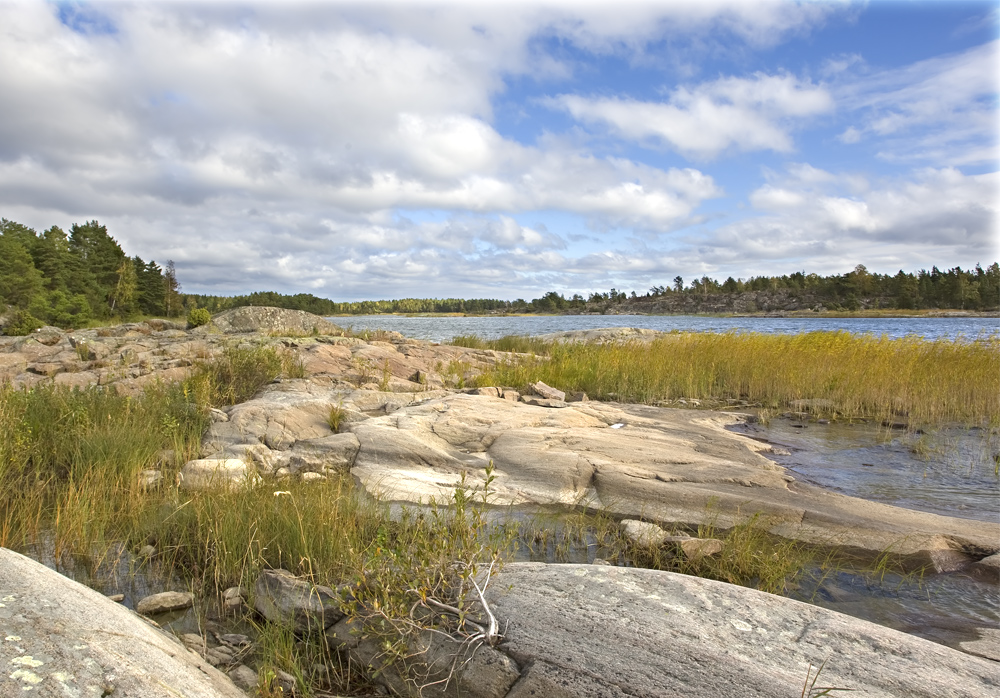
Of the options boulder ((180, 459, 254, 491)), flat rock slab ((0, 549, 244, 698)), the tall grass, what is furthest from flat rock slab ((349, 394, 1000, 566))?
the tall grass

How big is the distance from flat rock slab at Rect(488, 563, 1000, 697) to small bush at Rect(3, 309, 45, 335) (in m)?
27.2

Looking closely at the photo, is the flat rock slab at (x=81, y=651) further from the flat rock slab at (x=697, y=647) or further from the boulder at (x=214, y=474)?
the boulder at (x=214, y=474)

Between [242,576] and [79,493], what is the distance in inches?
81.9

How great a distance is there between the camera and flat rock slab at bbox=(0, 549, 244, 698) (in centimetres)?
209

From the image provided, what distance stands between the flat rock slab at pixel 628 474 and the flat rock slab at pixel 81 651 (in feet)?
8.43

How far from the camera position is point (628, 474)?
6203 mm

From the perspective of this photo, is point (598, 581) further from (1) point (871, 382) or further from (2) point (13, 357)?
(2) point (13, 357)

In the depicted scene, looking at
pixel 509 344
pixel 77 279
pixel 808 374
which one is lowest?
pixel 808 374

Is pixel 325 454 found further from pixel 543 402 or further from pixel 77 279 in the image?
pixel 77 279

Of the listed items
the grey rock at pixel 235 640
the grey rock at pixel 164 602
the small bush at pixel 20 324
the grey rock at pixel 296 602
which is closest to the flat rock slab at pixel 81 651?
the grey rock at pixel 235 640

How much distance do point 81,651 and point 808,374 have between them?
13.5 metres

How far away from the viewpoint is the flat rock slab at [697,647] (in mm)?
2537

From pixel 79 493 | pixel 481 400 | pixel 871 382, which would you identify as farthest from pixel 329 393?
pixel 871 382

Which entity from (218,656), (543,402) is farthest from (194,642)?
(543,402)
